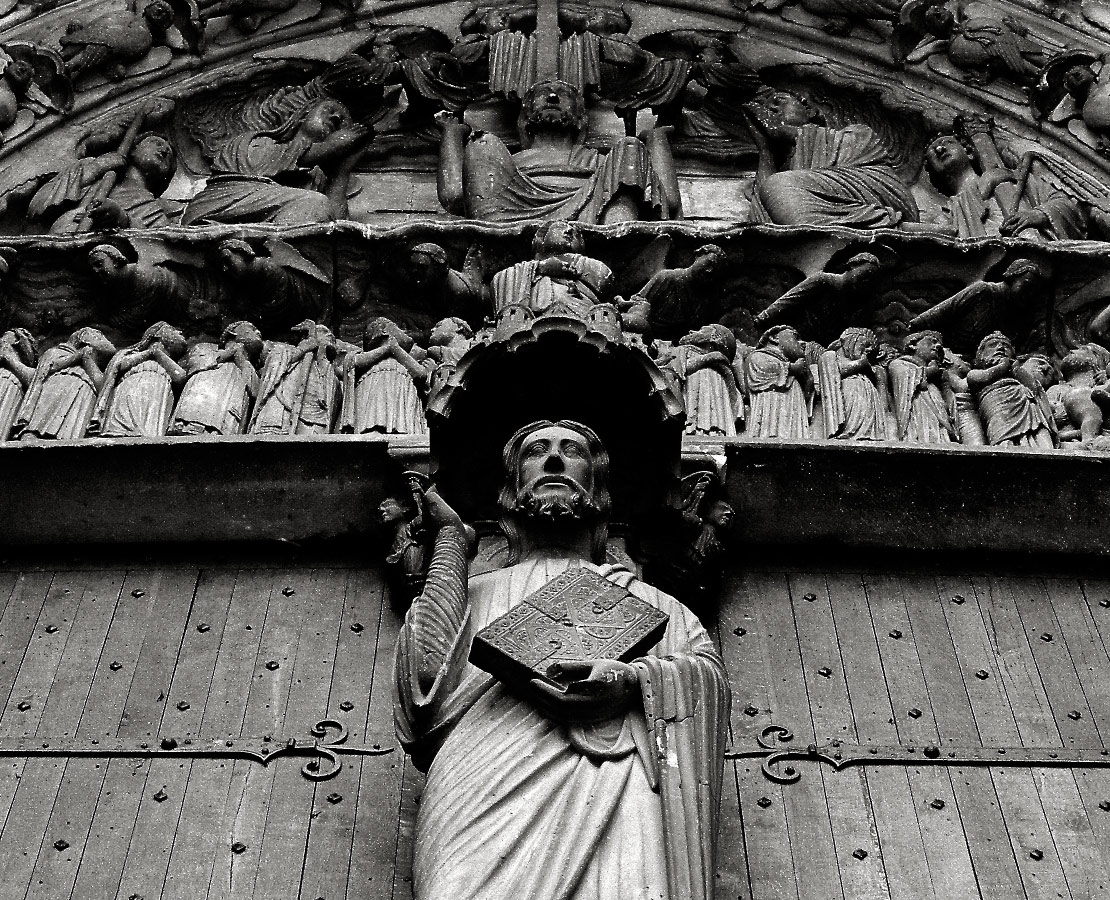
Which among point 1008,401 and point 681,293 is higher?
point 681,293

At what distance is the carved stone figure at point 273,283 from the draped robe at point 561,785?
4.22 m

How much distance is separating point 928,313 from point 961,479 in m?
1.95

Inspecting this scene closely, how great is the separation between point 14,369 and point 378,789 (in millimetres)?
3622

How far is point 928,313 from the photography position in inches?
408

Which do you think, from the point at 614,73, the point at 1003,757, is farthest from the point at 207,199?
the point at 1003,757

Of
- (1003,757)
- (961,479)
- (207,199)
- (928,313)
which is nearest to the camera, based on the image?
(1003,757)

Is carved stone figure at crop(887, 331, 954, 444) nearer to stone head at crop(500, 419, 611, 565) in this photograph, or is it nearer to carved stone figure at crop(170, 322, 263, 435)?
stone head at crop(500, 419, 611, 565)

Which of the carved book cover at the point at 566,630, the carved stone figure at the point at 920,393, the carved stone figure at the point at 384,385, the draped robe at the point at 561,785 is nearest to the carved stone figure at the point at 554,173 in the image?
the carved stone figure at the point at 384,385

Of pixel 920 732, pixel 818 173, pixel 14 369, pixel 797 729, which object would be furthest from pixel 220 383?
pixel 818 173

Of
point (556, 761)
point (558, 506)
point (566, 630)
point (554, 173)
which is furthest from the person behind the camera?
point (554, 173)

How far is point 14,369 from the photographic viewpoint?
375 inches

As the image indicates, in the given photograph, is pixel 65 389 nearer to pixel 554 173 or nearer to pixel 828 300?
pixel 554 173

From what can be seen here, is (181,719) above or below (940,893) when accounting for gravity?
above

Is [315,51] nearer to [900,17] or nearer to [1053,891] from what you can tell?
[900,17]
